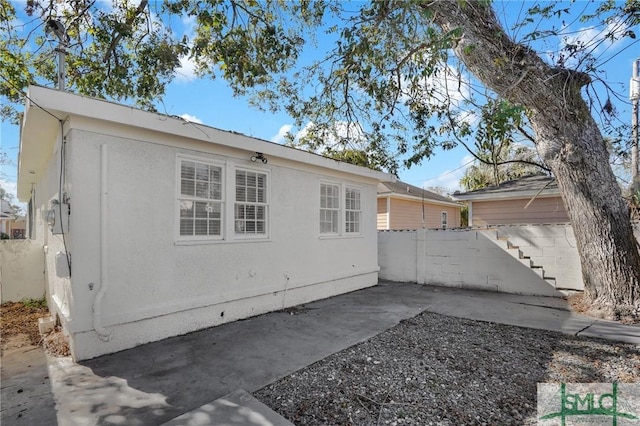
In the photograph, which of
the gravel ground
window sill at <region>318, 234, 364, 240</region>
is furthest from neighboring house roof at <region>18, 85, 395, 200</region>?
the gravel ground

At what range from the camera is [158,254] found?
16.0 feet

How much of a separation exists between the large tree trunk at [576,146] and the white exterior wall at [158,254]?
13.7 ft

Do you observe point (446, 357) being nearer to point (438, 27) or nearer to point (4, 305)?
point (438, 27)

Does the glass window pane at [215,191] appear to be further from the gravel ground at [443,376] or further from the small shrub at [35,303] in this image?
the small shrub at [35,303]

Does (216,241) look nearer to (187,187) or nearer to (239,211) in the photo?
(239,211)

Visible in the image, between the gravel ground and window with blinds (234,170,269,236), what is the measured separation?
3.01 meters

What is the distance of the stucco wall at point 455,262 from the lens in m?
8.40

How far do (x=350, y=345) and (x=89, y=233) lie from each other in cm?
386

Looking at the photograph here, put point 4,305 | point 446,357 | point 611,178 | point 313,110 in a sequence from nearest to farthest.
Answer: point 446,357 < point 611,178 < point 4,305 < point 313,110

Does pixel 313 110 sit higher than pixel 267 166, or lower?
higher

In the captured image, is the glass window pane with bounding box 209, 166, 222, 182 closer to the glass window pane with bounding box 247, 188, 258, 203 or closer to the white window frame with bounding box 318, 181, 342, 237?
the glass window pane with bounding box 247, 188, 258, 203

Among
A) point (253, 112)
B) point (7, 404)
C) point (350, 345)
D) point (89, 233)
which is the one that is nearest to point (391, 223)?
point (253, 112)

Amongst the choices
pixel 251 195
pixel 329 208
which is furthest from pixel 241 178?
pixel 329 208

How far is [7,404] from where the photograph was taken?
3.11 m
